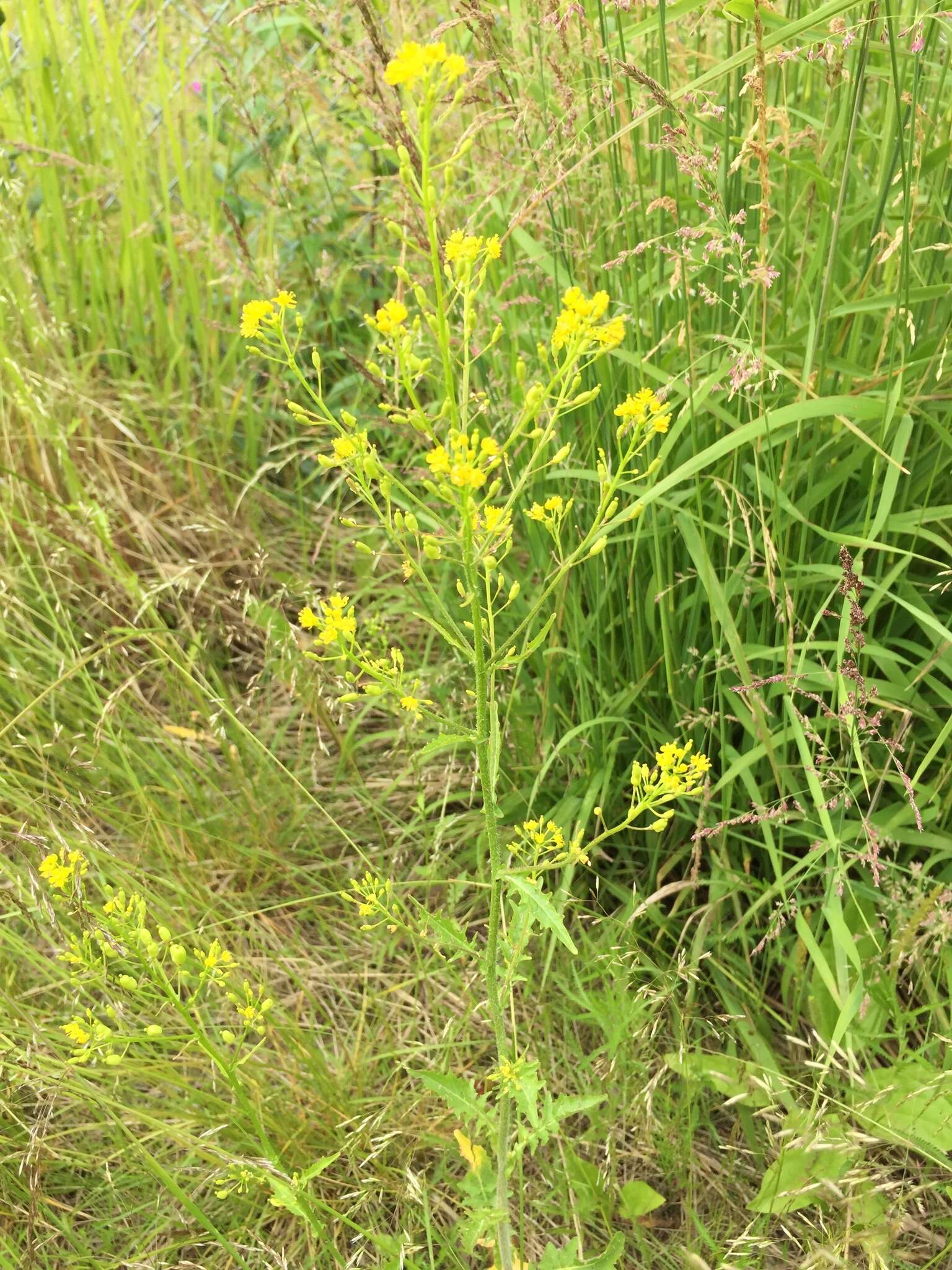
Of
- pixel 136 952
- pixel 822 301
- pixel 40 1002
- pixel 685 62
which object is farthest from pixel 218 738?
pixel 685 62

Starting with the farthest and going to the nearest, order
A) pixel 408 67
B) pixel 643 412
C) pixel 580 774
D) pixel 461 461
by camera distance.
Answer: pixel 580 774 < pixel 643 412 < pixel 461 461 < pixel 408 67

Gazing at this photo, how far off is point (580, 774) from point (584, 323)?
1.05 m

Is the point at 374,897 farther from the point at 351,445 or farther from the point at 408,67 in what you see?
the point at 408,67

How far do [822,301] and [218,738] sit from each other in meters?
1.29

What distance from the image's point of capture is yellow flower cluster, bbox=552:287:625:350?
0.97 metres

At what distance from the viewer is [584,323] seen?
0.99 m

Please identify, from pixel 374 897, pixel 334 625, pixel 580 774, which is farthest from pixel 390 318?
pixel 580 774

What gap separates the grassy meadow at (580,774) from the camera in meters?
1.36

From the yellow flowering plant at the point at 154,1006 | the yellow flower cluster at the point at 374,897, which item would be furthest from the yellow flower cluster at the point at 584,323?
the yellow flowering plant at the point at 154,1006

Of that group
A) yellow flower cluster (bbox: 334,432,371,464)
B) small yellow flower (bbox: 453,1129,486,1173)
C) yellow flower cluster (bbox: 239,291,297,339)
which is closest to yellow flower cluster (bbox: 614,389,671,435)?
yellow flower cluster (bbox: 334,432,371,464)

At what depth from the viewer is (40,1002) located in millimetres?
1731

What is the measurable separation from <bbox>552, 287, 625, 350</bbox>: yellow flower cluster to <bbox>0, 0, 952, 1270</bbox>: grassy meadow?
0.06 metres

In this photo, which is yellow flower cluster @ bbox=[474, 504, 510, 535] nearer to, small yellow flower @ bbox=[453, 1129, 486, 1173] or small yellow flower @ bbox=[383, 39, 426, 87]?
small yellow flower @ bbox=[383, 39, 426, 87]

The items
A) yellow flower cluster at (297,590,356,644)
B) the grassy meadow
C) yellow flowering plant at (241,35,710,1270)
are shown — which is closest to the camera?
yellow flowering plant at (241,35,710,1270)
